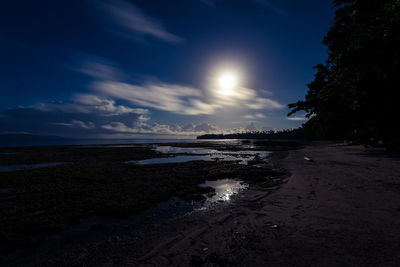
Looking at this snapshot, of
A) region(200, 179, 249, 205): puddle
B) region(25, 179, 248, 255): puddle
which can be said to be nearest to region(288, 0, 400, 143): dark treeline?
region(25, 179, 248, 255): puddle

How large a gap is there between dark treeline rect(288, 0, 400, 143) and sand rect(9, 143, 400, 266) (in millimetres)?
3609

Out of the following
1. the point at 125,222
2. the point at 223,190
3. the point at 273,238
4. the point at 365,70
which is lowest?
the point at 125,222

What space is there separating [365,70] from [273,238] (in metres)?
6.02

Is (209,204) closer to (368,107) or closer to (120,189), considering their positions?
(120,189)

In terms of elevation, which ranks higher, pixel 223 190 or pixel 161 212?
pixel 223 190

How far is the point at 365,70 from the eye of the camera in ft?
13.6

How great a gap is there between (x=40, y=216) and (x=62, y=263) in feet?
18.9

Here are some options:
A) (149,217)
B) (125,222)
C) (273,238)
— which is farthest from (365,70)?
(125,222)

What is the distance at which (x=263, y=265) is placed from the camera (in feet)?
16.6

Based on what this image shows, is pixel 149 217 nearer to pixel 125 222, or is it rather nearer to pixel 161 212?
pixel 161 212

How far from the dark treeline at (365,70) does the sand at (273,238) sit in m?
3.61

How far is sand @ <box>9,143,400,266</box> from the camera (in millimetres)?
5320

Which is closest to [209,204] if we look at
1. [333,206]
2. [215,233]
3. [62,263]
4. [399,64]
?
[215,233]

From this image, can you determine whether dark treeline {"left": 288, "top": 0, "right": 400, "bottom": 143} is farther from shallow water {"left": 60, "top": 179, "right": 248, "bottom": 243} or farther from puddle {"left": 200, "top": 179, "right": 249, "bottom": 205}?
puddle {"left": 200, "top": 179, "right": 249, "bottom": 205}
